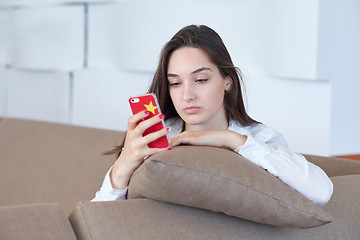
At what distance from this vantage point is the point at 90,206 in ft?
3.27

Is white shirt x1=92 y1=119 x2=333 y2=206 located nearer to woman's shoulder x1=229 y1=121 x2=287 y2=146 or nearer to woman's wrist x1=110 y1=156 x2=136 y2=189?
woman's wrist x1=110 y1=156 x2=136 y2=189

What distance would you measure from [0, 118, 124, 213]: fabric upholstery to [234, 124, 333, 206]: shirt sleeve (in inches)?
32.3

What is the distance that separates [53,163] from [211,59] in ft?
3.02

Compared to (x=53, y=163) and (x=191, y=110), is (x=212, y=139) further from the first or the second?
(x=53, y=163)

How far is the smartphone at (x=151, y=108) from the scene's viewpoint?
1.11m

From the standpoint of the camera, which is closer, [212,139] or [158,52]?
[212,139]

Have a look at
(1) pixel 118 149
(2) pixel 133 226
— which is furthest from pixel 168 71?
(2) pixel 133 226

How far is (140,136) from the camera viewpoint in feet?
3.61

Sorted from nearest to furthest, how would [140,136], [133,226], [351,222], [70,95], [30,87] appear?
[133,226] → [140,136] → [351,222] → [70,95] → [30,87]

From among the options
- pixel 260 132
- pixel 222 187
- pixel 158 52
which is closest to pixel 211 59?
pixel 260 132

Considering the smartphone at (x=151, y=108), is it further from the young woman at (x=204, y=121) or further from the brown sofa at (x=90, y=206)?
the brown sofa at (x=90, y=206)

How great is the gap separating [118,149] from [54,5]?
97.7 inches

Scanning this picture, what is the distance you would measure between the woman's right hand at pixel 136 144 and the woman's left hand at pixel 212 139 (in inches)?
3.0

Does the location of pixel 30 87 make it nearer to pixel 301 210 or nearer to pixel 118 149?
pixel 118 149
